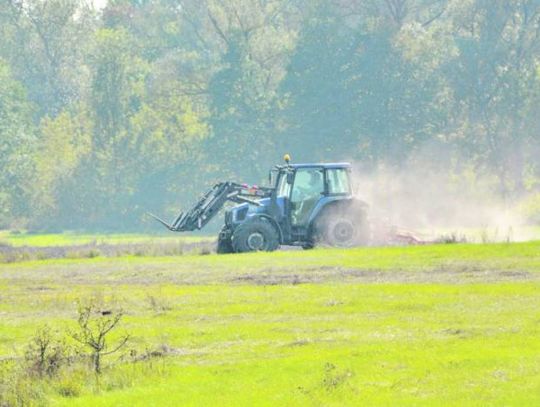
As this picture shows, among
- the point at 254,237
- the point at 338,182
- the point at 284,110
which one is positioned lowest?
the point at 254,237

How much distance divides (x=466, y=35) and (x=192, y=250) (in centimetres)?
4579

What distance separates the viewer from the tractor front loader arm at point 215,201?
157 ft

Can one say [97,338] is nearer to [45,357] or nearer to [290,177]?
[45,357]

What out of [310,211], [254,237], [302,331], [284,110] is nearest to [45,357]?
[302,331]

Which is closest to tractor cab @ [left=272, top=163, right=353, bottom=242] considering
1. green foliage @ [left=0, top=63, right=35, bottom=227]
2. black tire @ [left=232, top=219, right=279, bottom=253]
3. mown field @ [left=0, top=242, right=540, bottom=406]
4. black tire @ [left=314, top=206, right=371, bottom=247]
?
black tire @ [left=314, top=206, right=371, bottom=247]

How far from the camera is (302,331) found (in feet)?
77.3

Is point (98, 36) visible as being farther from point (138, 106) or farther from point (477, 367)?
point (477, 367)

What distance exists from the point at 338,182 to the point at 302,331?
22.8 m

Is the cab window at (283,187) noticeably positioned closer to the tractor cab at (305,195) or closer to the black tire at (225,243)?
the tractor cab at (305,195)

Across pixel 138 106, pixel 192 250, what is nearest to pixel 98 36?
pixel 138 106

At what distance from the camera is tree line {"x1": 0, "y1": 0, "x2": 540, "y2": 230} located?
86.7m

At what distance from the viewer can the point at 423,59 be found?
87188mm

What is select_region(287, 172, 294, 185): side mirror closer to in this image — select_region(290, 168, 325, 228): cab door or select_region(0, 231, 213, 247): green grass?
select_region(290, 168, 325, 228): cab door

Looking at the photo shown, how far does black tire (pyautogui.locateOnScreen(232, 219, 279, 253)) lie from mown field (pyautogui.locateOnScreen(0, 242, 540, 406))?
642 centimetres
